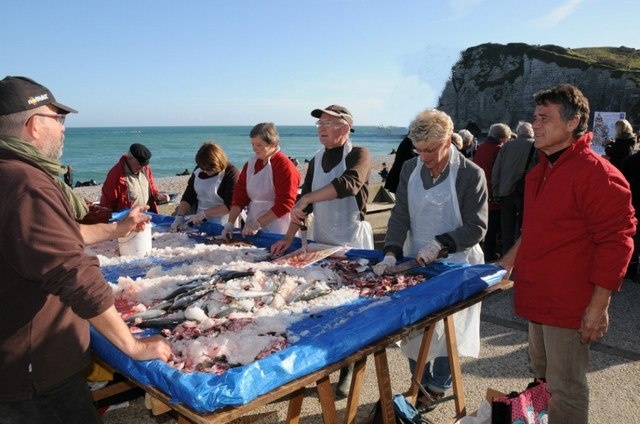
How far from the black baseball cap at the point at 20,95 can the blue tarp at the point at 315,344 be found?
3.80ft

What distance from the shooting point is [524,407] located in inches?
105

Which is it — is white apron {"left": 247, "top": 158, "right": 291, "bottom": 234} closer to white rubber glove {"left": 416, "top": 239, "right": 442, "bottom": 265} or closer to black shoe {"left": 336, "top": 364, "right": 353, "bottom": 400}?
black shoe {"left": 336, "top": 364, "right": 353, "bottom": 400}

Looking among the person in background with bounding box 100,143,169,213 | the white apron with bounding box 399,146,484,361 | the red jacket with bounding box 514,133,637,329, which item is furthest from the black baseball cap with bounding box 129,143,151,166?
the red jacket with bounding box 514,133,637,329

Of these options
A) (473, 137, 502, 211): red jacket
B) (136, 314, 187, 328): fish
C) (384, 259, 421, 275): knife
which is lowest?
(136, 314, 187, 328): fish

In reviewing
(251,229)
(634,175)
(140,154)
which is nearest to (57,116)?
(251,229)

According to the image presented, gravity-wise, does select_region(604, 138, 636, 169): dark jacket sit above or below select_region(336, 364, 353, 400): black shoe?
above

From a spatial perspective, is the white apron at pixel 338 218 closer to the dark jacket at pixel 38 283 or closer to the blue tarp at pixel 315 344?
the blue tarp at pixel 315 344

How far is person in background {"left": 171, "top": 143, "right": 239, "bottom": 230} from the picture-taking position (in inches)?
221

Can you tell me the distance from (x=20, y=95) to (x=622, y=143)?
815 centimetres

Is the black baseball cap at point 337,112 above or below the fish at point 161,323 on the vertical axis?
above

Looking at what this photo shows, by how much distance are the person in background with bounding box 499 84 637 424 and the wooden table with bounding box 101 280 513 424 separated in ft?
1.50

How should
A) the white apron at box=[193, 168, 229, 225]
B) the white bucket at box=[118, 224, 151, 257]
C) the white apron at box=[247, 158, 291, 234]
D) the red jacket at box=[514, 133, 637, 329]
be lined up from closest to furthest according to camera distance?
the red jacket at box=[514, 133, 637, 329]
the white bucket at box=[118, 224, 151, 257]
the white apron at box=[247, 158, 291, 234]
the white apron at box=[193, 168, 229, 225]

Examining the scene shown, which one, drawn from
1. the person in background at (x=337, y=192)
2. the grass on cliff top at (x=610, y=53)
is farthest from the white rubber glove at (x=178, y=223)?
the grass on cliff top at (x=610, y=53)

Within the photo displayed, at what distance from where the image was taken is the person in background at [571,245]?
248cm
